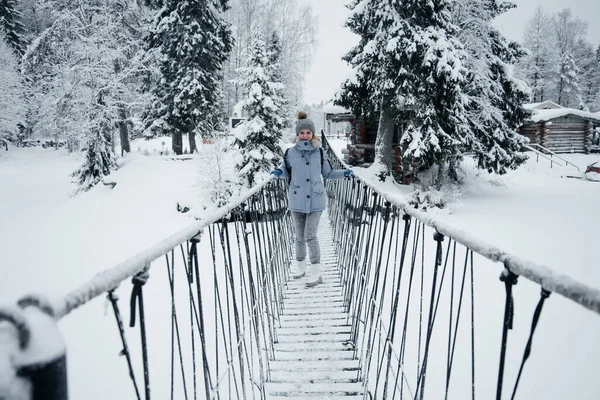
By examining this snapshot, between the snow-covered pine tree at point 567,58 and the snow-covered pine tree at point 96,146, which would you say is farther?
the snow-covered pine tree at point 567,58

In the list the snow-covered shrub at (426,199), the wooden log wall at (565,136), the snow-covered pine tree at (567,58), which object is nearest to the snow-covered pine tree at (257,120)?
the snow-covered shrub at (426,199)

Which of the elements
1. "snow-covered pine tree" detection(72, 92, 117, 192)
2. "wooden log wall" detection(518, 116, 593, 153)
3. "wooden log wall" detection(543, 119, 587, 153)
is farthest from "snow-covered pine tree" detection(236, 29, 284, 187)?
"wooden log wall" detection(543, 119, 587, 153)

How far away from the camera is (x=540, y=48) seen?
122 ft

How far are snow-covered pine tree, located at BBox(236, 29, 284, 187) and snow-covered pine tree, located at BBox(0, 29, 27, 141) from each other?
19.4 meters

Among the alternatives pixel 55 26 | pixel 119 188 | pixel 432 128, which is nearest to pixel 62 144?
pixel 55 26

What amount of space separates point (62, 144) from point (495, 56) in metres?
38.1

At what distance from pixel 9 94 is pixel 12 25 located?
40.8ft

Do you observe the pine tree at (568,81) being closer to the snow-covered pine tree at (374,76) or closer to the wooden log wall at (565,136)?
the wooden log wall at (565,136)

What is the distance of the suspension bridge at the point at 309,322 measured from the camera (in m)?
0.61

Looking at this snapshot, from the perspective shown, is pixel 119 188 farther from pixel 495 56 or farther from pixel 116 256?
pixel 495 56

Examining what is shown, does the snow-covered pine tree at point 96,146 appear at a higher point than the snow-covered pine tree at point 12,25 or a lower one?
lower

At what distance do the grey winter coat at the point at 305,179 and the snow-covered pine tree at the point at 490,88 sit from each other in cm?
941

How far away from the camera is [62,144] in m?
32.4

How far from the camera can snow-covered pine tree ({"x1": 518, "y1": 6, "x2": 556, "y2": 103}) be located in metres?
37.1
